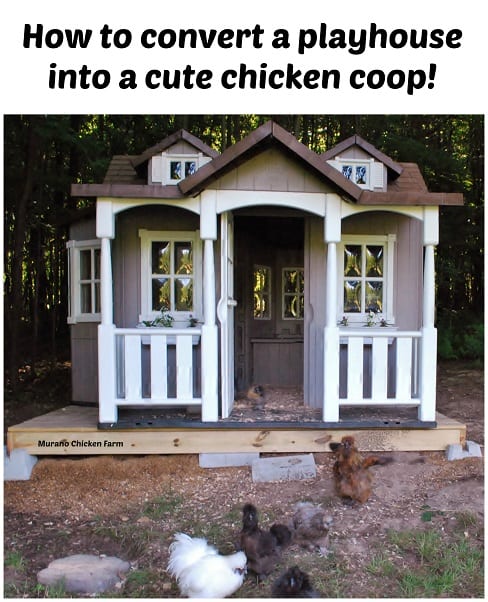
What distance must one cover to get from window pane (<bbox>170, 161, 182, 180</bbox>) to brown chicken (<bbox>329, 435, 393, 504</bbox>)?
3.81 meters

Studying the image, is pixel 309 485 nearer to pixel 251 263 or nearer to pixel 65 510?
pixel 65 510

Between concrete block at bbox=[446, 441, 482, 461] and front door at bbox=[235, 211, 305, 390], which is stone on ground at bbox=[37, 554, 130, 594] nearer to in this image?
concrete block at bbox=[446, 441, 482, 461]

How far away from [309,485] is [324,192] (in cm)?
290

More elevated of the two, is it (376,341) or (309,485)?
(376,341)

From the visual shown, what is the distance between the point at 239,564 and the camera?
9.12ft

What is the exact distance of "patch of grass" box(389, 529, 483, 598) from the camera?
288 centimetres

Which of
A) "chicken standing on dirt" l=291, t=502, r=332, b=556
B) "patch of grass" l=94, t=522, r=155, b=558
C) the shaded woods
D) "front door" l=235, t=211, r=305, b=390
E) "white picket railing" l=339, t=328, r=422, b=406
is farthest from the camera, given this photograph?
the shaded woods

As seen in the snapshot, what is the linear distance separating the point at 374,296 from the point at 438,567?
3.21 metres

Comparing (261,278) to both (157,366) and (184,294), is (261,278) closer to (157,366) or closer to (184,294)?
(184,294)

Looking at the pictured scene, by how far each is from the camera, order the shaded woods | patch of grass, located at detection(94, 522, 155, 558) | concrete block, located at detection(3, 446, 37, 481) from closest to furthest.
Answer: patch of grass, located at detection(94, 522, 155, 558) < concrete block, located at detection(3, 446, 37, 481) < the shaded woods

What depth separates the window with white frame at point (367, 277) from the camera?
558cm

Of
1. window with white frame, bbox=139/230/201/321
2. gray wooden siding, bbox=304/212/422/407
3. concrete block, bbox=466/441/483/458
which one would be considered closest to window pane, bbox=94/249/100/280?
window with white frame, bbox=139/230/201/321

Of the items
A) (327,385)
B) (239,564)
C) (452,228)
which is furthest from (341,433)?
(452,228)

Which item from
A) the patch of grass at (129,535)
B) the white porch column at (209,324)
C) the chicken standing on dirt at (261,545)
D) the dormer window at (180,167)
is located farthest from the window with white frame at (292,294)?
the chicken standing on dirt at (261,545)
